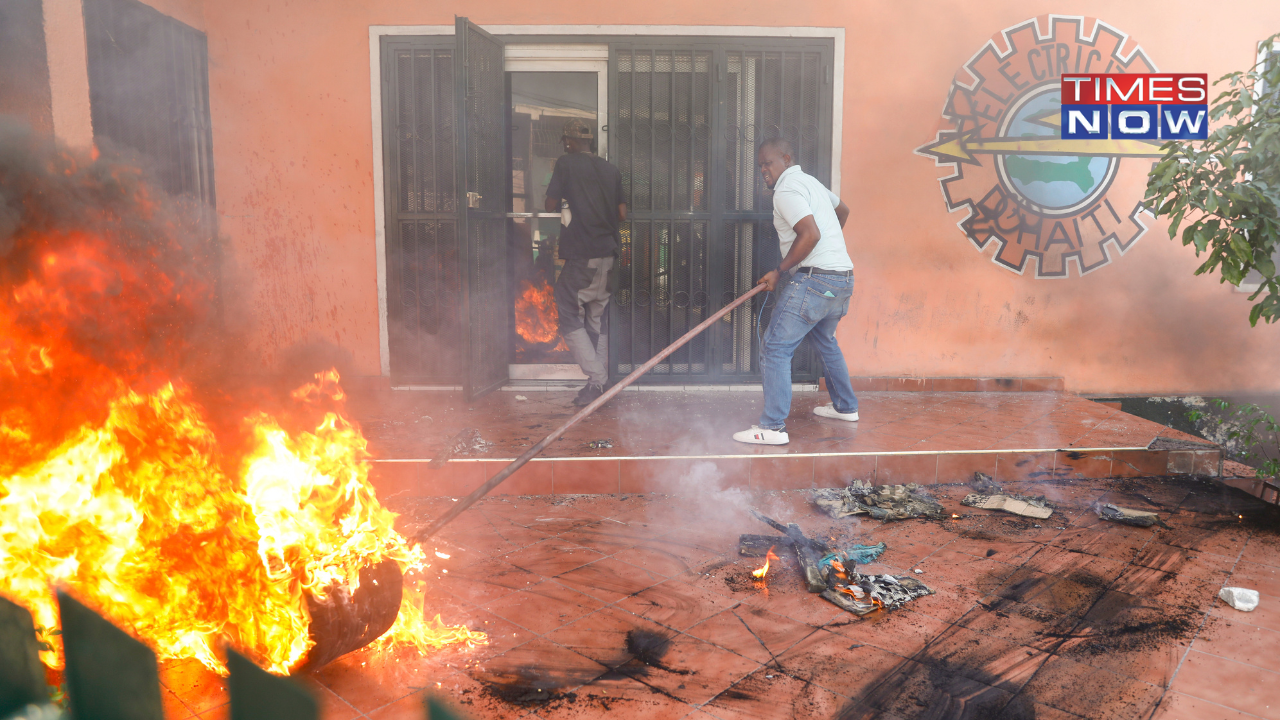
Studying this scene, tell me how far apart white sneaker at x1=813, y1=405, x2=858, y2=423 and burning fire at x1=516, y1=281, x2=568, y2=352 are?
8.50 ft

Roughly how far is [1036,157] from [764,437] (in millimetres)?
3815

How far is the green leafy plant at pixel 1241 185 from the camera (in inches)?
150

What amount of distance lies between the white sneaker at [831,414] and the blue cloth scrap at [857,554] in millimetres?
1858

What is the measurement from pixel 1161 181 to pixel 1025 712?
3.25 m

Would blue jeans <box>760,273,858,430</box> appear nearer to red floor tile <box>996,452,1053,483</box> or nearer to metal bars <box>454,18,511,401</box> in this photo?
red floor tile <box>996,452,1053,483</box>

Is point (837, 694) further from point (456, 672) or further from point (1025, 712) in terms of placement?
point (456, 672)

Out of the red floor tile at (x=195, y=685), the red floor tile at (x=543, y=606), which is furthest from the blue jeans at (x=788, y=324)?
the red floor tile at (x=195, y=685)

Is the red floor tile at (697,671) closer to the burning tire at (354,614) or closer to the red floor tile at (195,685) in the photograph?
the burning tire at (354,614)

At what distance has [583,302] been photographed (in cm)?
610

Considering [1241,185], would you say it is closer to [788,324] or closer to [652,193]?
[788,324]

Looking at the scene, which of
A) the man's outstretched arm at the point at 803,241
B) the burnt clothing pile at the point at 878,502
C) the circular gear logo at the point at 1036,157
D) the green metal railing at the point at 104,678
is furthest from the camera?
the circular gear logo at the point at 1036,157

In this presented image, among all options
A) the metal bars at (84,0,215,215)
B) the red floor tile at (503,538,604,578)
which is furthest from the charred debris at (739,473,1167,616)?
the metal bars at (84,0,215,215)

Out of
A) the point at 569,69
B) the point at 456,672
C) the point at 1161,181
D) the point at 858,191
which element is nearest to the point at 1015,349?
the point at 858,191

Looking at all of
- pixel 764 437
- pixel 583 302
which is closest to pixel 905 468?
pixel 764 437
